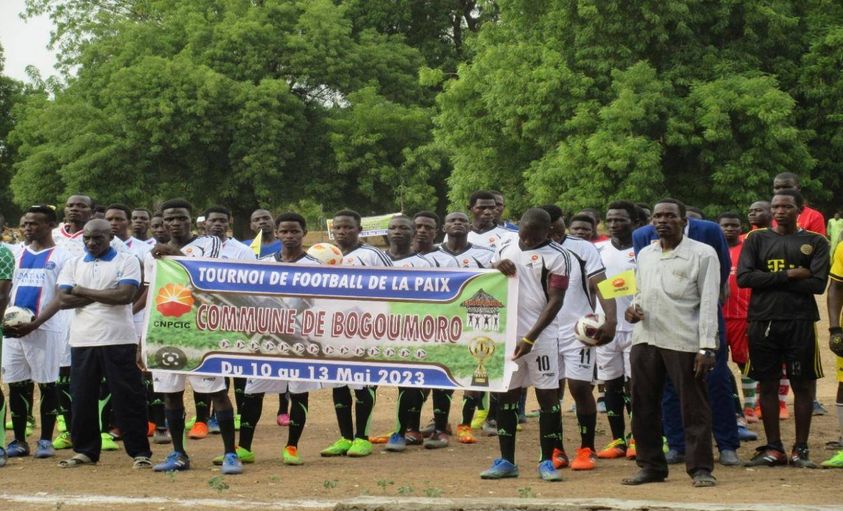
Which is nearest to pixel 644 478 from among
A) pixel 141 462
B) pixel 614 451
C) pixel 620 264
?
pixel 614 451

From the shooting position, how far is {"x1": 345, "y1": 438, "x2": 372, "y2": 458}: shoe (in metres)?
11.1

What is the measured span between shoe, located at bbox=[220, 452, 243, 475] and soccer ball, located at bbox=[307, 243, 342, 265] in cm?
184

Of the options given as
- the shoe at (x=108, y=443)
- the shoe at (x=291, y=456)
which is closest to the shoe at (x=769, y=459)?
the shoe at (x=291, y=456)

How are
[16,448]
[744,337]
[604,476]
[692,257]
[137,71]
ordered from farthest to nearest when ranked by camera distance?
[137,71] < [744,337] < [16,448] < [604,476] < [692,257]

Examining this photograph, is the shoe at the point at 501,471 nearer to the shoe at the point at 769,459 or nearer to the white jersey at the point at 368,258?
the shoe at the point at 769,459

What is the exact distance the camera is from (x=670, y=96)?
2830cm

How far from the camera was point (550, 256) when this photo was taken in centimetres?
933

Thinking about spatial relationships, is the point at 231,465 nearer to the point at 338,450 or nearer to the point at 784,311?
the point at 338,450

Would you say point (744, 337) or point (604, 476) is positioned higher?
point (744, 337)

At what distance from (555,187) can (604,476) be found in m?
20.0

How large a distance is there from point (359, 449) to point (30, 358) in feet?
10.2

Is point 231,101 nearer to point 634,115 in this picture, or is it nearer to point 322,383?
point 634,115

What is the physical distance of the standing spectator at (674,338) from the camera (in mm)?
8797

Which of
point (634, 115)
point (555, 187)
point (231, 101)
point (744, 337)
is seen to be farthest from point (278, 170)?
point (744, 337)
